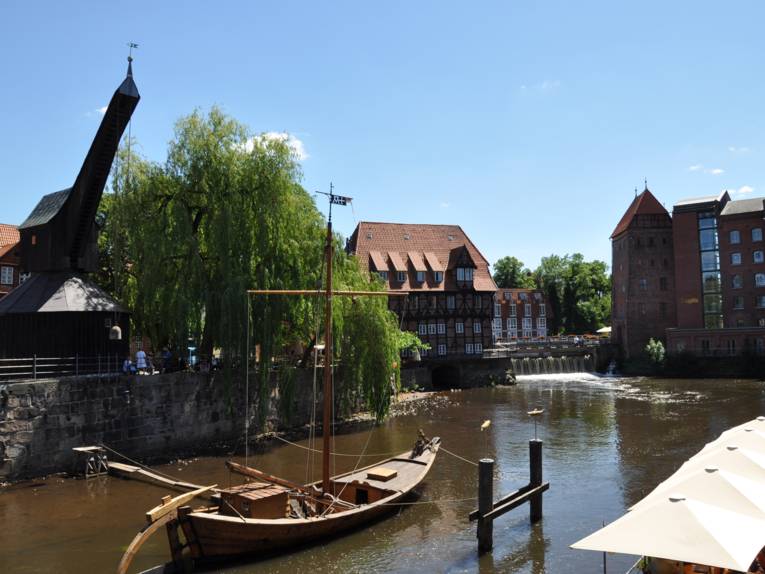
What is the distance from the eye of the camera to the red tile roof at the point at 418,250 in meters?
53.2

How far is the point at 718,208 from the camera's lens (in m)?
62.9

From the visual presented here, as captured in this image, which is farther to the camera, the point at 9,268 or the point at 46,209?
the point at 9,268

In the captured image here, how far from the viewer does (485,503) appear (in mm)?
13992

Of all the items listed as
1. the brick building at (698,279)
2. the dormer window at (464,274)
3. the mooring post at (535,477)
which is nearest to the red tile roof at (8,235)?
the dormer window at (464,274)

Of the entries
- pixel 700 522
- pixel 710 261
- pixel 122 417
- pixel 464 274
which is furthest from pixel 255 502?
pixel 710 261

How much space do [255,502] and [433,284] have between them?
41.3 meters

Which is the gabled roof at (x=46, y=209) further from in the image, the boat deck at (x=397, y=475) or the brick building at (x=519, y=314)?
the brick building at (x=519, y=314)

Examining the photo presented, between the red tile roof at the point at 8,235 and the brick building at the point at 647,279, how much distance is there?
189 feet

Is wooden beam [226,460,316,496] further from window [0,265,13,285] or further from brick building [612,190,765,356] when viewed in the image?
brick building [612,190,765,356]

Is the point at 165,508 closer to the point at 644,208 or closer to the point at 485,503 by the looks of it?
the point at 485,503

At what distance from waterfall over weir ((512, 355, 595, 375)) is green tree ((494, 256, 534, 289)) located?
38567 mm

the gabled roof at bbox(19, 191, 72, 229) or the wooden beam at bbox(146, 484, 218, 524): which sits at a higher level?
the gabled roof at bbox(19, 191, 72, 229)

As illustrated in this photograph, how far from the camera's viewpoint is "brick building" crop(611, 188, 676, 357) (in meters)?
66.3

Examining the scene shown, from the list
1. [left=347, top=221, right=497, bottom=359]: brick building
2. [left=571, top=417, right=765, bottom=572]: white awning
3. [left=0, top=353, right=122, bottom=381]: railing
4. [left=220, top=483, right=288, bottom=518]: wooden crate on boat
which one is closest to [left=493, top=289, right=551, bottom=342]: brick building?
[left=347, top=221, right=497, bottom=359]: brick building
